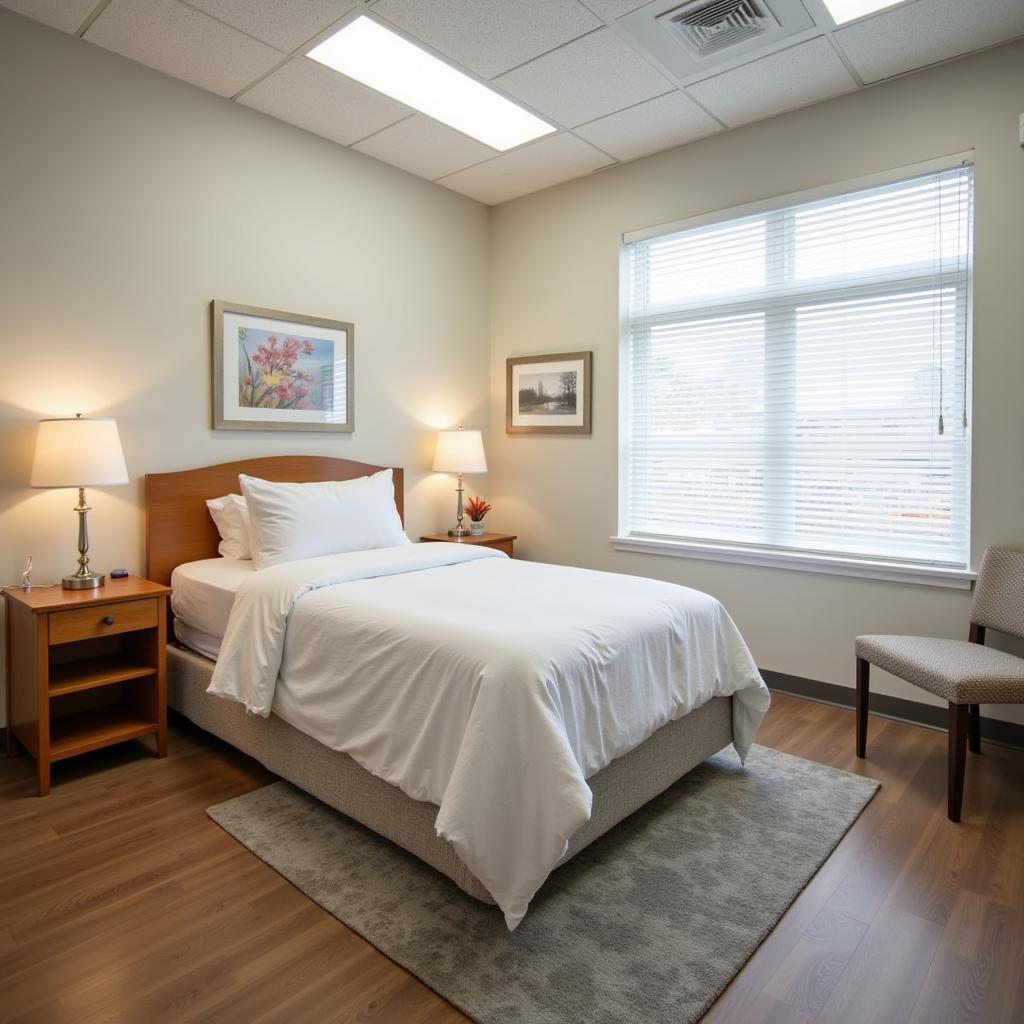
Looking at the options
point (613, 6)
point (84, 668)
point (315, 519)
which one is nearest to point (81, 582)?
point (84, 668)

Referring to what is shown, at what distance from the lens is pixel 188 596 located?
311 cm

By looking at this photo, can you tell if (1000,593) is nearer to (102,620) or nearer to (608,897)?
(608,897)

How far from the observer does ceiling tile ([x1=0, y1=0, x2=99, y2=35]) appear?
8.94ft

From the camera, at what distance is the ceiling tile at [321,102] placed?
325 cm

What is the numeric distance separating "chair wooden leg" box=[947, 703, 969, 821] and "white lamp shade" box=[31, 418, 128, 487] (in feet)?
10.5

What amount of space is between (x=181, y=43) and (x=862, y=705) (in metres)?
3.97

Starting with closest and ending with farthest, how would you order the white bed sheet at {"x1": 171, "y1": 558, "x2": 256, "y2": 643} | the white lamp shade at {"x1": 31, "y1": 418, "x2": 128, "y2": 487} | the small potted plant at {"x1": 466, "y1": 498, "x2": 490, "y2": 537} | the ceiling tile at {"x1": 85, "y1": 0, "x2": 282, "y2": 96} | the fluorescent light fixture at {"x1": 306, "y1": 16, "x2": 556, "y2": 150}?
the white lamp shade at {"x1": 31, "y1": 418, "x2": 128, "y2": 487}, the ceiling tile at {"x1": 85, "y1": 0, "x2": 282, "y2": 96}, the white bed sheet at {"x1": 171, "y1": 558, "x2": 256, "y2": 643}, the fluorescent light fixture at {"x1": 306, "y1": 16, "x2": 556, "y2": 150}, the small potted plant at {"x1": 466, "y1": 498, "x2": 490, "y2": 537}

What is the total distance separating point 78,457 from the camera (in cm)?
272

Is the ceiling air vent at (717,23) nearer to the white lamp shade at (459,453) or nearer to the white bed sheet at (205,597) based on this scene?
the white lamp shade at (459,453)

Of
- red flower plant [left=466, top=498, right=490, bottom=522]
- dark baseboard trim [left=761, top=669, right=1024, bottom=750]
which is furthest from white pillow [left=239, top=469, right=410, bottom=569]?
dark baseboard trim [left=761, top=669, right=1024, bottom=750]

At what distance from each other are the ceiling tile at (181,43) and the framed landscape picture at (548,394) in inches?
87.4

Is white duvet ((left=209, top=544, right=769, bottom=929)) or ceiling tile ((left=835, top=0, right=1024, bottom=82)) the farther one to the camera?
ceiling tile ((left=835, top=0, right=1024, bottom=82))

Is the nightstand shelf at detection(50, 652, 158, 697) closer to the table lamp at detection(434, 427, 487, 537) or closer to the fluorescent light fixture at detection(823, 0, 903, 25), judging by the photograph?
the table lamp at detection(434, 427, 487, 537)

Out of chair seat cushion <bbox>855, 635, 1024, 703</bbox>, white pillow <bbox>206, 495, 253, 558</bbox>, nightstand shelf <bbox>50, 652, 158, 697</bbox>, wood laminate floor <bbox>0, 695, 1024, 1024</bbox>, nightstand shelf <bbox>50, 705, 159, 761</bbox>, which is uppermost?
white pillow <bbox>206, 495, 253, 558</bbox>
